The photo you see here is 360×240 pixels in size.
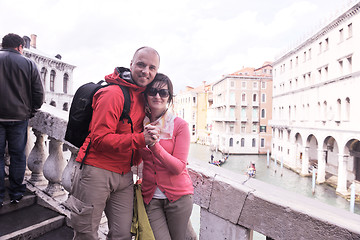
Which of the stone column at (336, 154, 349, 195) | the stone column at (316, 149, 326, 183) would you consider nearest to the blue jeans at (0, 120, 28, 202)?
the stone column at (336, 154, 349, 195)

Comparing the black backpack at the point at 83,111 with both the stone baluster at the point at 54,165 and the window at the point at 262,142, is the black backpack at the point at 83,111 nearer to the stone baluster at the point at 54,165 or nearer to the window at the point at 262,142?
the stone baluster at the point at 54,165

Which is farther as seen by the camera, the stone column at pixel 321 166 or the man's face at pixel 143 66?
the stone column at pixel 321 166

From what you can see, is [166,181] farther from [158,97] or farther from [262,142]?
[262,142]

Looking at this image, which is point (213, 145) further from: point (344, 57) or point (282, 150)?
point (344, 57)

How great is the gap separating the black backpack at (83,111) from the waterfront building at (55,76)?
25110 millimetres

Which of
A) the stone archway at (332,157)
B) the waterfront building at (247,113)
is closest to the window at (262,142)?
the waterfront building at (247,113)

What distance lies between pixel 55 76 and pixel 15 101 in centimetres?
2600

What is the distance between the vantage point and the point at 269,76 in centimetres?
3925

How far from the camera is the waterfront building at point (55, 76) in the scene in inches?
944

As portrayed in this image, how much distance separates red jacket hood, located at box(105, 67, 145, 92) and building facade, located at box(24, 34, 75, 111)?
25.2 m

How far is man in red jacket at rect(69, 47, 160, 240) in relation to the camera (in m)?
1.47

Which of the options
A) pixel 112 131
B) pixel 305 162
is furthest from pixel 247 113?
pixel 112 131

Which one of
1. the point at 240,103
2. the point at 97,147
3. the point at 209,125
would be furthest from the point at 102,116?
the point at 209,125

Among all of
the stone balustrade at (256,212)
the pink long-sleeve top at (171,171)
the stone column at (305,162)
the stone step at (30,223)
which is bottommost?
the stone column at (305,162)
